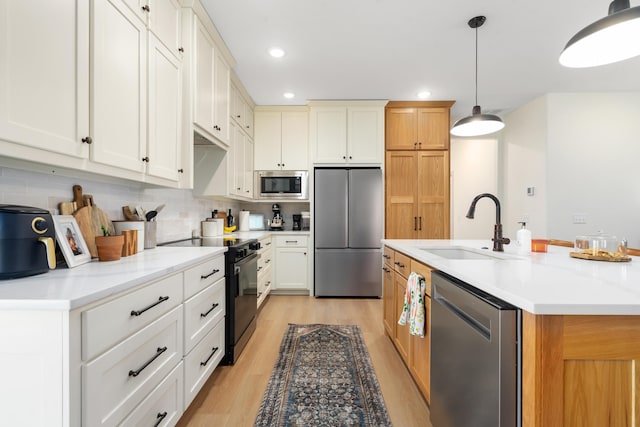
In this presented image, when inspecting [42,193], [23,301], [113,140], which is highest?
[113,140]

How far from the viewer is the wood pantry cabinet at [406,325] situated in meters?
1.51

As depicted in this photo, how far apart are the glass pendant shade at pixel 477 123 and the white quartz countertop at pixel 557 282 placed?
114 cm

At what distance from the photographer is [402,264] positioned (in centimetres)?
199

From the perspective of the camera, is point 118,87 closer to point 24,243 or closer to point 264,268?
point 24,243

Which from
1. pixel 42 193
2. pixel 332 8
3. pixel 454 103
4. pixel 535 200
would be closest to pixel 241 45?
pixel 332 8

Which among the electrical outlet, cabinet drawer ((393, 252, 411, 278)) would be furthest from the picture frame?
the electrical outlet

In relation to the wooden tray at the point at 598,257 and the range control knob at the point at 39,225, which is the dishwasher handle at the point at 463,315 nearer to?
the wooden tray at the point at 598,257

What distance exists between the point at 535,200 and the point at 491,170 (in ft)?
4.56

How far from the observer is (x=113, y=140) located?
4.28ft

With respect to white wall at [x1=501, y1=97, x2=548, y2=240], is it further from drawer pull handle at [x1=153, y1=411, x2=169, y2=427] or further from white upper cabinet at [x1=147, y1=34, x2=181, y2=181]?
drawer pull handle at [x1=153, y1=411, x2=169, y2=427]

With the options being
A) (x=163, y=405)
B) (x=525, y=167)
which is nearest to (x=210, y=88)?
(x=163, y=405)

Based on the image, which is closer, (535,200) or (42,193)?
(42,193)

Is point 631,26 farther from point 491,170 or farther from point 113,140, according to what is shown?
point 491,170

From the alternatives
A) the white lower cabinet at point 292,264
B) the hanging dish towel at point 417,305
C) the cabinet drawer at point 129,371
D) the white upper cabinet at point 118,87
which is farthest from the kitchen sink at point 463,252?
the white lower cabinet at point 292,264
